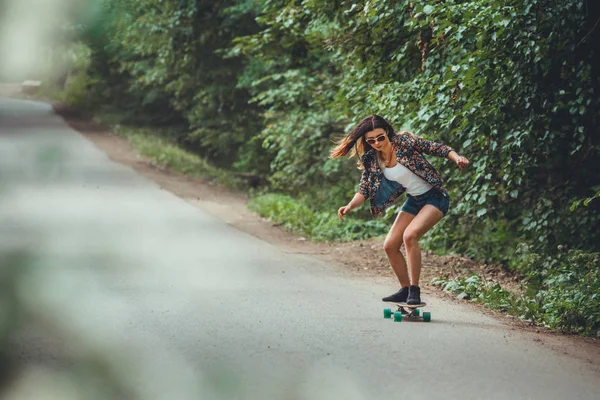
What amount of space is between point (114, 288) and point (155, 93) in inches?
864

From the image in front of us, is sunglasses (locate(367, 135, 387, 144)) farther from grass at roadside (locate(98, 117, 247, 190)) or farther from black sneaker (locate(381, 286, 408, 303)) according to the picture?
grass at roadside (locate(98, 117, 247, 190))

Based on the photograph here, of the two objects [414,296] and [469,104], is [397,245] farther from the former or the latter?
[469,104]

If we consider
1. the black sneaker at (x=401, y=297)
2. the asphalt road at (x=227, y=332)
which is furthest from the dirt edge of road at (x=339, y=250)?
the black sneaker at (x=401, y=297)

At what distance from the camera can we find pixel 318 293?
866 centimetres

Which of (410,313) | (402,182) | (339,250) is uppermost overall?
(402,182)

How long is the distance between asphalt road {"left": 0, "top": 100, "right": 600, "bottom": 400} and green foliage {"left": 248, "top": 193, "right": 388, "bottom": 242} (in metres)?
2.09

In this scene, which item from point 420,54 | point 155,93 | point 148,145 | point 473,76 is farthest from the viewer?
point 155,93

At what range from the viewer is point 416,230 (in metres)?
7.32

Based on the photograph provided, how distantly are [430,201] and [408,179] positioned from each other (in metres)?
0.31

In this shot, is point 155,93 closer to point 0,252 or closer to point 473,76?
point 0,252

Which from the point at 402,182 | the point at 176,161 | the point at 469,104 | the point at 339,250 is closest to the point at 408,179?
the point at 402,182

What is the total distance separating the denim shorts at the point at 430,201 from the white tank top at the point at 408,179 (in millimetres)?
53

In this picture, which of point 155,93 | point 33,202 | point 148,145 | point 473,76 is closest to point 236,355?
point 473,76

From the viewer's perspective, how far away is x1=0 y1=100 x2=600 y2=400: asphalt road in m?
5.16
